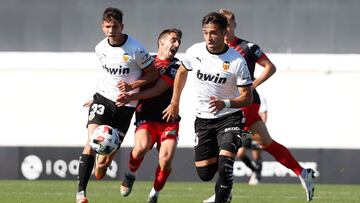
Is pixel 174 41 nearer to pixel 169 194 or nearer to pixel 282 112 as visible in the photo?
pixel 169 194

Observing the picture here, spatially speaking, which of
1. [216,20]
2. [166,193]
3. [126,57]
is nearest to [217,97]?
[216,20]

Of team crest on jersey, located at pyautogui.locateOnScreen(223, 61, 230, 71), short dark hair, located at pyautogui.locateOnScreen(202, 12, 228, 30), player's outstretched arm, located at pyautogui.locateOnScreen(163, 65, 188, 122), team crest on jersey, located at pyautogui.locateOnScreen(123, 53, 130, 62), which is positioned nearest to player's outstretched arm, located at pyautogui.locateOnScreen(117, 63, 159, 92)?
team crest on jersey, located at pyautogui.locateOnScreen(123, 53, 130, 62)

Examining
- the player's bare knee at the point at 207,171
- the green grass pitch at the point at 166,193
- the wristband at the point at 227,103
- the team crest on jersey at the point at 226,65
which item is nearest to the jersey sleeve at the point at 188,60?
the team crest on jersey at the point at 226,65

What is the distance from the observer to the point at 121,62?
1230 centimetres

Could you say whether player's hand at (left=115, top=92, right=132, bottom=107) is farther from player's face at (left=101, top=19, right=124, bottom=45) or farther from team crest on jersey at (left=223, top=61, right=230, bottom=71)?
team crest on jersey at (left=223, top=61, right=230, bottom=71)

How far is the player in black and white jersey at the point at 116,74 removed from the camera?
12172 mm

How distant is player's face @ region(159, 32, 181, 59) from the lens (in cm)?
1307

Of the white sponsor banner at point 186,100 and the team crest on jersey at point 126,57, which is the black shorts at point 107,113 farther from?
the white sponsor banner at point 186,100

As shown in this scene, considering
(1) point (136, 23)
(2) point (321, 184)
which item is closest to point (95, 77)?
(1) point (136, 23)

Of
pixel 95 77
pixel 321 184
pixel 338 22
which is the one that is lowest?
pixel 321 184

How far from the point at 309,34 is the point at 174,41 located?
1041 centimetres

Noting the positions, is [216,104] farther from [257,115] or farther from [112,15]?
[257,115]

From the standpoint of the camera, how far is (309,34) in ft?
75.7

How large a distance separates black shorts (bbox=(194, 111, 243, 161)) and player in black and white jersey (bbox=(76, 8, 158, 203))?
107 cm
